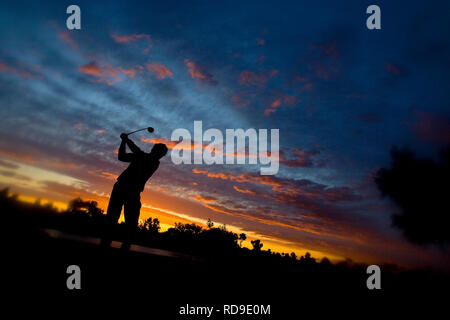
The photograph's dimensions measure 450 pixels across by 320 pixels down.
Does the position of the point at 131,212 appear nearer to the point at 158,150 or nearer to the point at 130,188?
the point at 130,188

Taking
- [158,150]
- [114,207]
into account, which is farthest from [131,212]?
[158,150]

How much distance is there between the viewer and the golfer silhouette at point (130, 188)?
507cm

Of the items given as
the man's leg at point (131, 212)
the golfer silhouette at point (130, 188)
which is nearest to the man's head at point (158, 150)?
the golfer silhouette at point (130, 188)

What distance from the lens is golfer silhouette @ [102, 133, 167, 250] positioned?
507cm

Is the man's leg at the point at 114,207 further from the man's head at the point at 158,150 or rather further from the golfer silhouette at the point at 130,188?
the man's head at the point at 158,150

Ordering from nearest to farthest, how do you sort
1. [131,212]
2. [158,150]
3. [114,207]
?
[114,207], [131,212], [158,150]

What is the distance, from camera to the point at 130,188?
514cm

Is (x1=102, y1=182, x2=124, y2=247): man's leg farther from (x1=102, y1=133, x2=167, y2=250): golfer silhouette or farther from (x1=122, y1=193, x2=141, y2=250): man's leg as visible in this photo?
(x1=122, y1=193, x2=141, y2=250): man's leg

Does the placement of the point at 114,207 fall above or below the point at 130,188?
below

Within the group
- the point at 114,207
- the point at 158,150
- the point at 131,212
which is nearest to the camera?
the point at 114,207

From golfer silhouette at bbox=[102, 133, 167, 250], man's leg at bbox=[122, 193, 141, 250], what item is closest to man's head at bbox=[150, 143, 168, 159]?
golfer silhouette at bbox=[102, 133, 167, 250]
